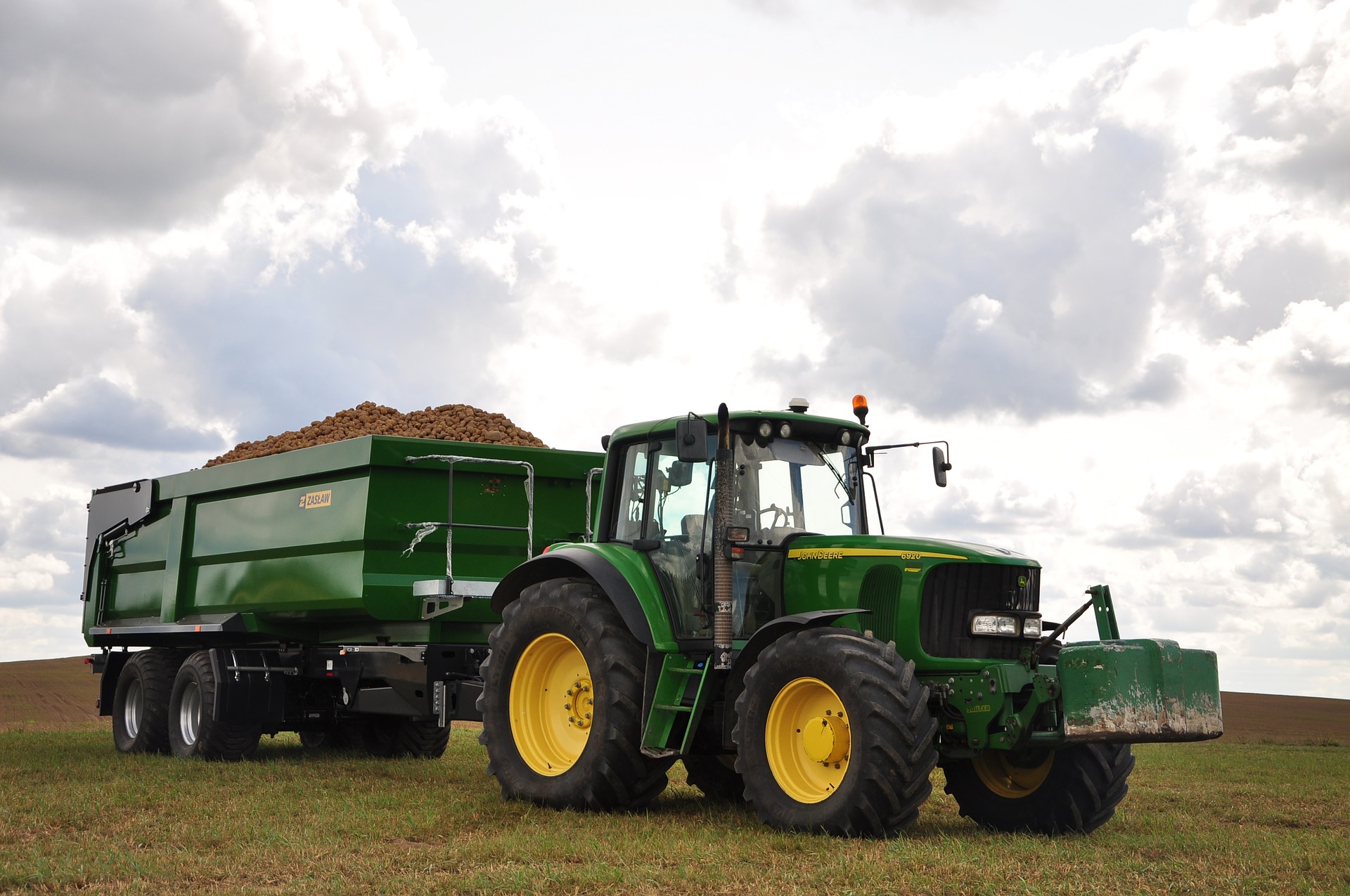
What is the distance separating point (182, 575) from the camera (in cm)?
1448

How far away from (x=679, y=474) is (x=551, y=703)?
75.5 inches

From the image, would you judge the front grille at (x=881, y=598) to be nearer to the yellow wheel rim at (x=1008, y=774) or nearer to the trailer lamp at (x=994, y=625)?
the trailer lamp at (x=994, y=625)

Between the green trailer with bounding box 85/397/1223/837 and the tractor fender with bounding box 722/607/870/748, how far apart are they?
0.07 ft

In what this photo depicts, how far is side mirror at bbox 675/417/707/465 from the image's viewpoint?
8.06 meters

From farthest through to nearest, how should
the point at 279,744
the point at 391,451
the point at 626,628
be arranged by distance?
the point at 279,744 → the point at 391,451 → the point at 626,628

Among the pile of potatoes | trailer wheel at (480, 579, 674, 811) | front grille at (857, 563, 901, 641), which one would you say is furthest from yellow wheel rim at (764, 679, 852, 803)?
the pile of potatoes

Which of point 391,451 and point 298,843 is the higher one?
point 391,451

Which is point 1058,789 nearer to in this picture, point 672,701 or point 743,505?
point 672,701

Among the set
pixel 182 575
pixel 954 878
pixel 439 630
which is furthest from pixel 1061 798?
pixel 182 575

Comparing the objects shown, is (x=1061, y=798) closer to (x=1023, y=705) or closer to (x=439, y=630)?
(x=1023, y=705)

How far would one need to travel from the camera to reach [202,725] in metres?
13.0

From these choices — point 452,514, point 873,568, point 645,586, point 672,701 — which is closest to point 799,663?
point 873,568

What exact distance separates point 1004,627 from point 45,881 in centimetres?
553

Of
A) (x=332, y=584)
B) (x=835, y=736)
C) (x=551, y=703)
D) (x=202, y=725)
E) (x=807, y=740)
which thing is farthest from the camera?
(x=202, y=725)
